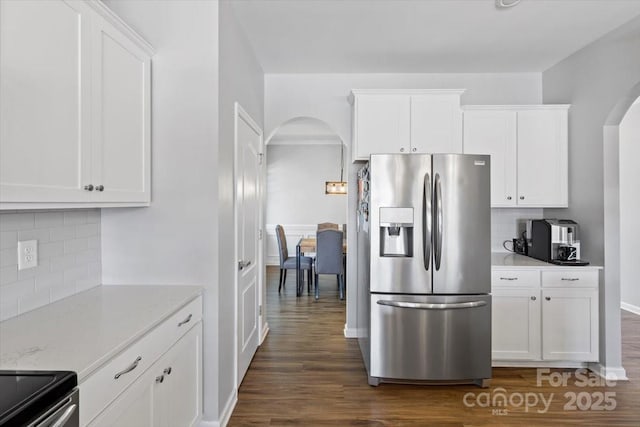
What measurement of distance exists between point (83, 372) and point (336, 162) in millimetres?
6989

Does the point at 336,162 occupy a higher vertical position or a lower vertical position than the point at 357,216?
higher

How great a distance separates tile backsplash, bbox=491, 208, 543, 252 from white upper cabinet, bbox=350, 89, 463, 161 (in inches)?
35.2

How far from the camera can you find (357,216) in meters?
3.59

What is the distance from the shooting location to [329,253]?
521 centimetres

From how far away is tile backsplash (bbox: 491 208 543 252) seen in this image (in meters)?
3.67

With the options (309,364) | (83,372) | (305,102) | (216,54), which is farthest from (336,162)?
(83,372)

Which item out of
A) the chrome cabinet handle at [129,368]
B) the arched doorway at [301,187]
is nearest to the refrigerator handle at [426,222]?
the chrome cabinet handle at [129,368]

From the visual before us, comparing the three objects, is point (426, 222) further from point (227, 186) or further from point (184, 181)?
point (184, 181)

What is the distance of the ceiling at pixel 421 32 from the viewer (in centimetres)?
253

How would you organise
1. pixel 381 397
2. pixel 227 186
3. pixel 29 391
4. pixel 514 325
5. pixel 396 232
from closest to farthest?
pixel 29 391 < pixel 227 186 < pixel 381 397 < pixel 396 232 < pixel 514 325

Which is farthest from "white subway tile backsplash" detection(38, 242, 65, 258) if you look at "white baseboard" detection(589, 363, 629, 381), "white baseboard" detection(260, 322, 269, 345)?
"white baseboard" detection(589, 363, 629, 381)

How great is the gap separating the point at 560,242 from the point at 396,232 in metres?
1.52

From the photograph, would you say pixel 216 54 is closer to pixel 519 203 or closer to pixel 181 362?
pixel 181 362

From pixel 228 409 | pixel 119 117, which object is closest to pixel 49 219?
pixel 119 117
